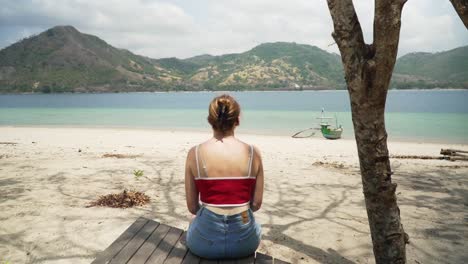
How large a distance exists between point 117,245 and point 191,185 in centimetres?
99

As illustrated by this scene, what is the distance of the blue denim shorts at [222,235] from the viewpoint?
2578 mm

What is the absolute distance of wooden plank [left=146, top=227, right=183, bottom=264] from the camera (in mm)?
2736

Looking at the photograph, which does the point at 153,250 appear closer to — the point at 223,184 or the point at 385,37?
the point at 223,184

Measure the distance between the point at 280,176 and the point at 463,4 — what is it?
6886 mm

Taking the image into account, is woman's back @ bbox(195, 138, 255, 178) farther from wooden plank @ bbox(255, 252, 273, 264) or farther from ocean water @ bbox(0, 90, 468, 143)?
wooden plank @ bbox(255, 252, 273, 264)

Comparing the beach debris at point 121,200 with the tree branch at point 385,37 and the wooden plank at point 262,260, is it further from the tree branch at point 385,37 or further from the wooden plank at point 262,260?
the tree branch at point 385,37

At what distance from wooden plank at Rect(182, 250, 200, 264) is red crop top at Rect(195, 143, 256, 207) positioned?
493 millimetres

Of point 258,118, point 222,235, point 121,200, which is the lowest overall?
point 258,118

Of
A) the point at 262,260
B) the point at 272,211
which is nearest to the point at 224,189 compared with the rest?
the point at 262,260

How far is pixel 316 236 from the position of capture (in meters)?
4.99

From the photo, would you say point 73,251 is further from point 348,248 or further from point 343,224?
point 343,224

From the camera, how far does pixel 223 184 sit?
2.53 m

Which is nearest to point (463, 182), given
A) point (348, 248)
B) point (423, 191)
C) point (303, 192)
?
point (423, 191)

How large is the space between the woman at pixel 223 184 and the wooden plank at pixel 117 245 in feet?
2.51
